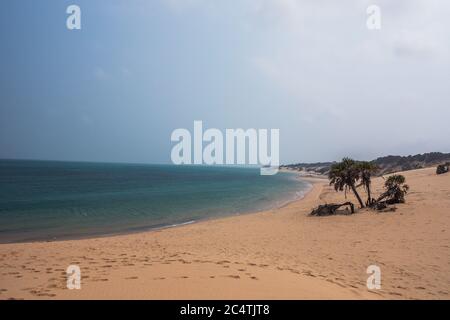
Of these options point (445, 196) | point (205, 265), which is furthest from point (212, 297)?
point (445, 196)

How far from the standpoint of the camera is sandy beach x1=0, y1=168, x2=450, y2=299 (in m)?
7.39

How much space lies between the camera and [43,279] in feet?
28.6

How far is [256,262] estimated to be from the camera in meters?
11.2

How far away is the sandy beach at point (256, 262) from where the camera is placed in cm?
739

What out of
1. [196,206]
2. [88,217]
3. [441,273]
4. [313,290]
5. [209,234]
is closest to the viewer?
[313,290]

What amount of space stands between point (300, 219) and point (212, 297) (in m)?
18.1

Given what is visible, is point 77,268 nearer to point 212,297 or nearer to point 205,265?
point 205,265
